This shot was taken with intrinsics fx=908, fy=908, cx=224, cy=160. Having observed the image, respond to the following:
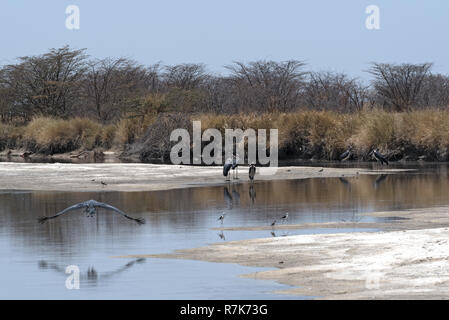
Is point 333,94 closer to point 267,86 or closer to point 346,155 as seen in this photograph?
point 267,86

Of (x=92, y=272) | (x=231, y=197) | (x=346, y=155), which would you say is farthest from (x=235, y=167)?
(x=92, y=272)

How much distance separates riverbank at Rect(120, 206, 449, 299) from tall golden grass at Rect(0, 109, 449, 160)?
20.4 metres

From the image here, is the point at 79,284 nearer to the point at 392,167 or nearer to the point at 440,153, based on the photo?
the point at 392,167

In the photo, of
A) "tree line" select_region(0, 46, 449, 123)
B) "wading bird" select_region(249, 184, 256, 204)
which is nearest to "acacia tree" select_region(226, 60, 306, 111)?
"tree line" select_region(0, 46, 449, 123)

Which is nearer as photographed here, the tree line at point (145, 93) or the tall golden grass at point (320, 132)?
the tall golden grass at point (320, 132)

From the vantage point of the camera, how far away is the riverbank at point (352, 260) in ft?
29.8

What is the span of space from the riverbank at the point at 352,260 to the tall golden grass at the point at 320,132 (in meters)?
20.4

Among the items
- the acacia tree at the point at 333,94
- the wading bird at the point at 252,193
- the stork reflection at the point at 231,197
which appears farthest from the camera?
the acacia tree at the point at 333,94

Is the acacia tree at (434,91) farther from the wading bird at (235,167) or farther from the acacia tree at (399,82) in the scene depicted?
the wading bird at (235,167)

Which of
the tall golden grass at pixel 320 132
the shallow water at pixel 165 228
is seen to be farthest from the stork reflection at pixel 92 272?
the tall golden grass at pixel 320 132

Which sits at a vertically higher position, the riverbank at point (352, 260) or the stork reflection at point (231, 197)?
the riverbank at point (352, 260)

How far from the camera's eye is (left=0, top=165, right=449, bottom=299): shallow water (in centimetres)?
996

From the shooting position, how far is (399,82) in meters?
55.6

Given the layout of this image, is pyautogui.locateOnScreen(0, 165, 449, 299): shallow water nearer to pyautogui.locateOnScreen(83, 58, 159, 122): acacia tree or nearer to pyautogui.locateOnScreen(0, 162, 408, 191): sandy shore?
pyautogui.locateOnScreen(0, 162, 408, 191): sandy shore
